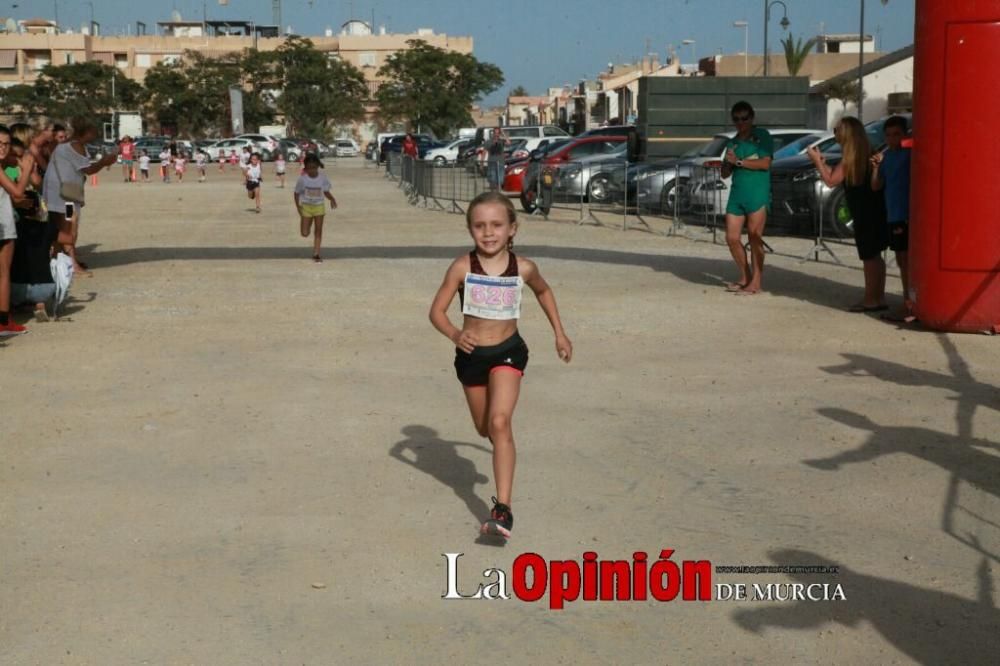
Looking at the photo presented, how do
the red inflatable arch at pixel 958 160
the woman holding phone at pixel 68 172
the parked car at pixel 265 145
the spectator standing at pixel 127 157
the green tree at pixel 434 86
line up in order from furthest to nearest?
the green tree at pixel 434 86 → the parked car at pixel 265 145 → the spectator standing at pixel 127 157 → the woman holding phone at pixel 68 172 → the red inflatable arch at pixel 958 160

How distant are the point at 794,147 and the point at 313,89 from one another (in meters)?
87.4

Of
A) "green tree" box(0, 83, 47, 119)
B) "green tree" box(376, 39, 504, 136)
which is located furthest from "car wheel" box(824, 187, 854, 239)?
"green tree" box(0, 83, 47, 119)

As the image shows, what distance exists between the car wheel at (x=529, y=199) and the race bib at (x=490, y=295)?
1994cm

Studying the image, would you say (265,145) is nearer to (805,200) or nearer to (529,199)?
(529,199)

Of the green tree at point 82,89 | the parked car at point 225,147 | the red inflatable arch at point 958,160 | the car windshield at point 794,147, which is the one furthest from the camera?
the green tree at point 82,89

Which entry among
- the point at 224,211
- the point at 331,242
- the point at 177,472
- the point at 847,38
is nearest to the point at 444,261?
the point at 331,242

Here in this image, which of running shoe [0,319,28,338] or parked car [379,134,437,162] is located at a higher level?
parked car [379,134,437,162]

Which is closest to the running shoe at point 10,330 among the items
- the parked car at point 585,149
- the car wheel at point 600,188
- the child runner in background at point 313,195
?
the child runner in background at point 313,195

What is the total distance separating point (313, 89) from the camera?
350 ft

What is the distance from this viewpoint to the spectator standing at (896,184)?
1185 centimetres

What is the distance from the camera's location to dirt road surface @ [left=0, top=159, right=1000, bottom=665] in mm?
4758

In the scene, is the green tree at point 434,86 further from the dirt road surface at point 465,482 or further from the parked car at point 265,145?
the dirt road surface at point 465,482

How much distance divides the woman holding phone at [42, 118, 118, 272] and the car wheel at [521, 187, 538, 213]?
465 inches

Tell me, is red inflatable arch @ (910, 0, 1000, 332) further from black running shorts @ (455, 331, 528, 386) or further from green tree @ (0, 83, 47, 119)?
green tree @ (0, 83, 47, 119)
